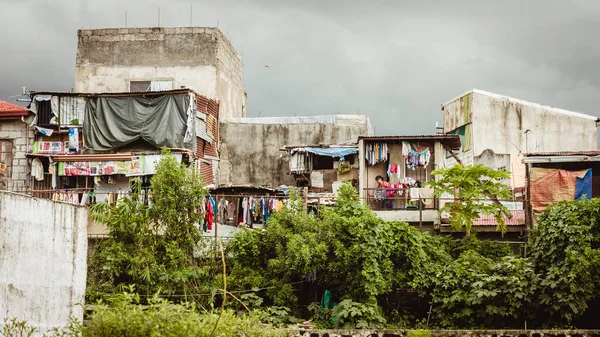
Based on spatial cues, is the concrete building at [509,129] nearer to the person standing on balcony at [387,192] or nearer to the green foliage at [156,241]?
the person standing on balcony at [387,192]

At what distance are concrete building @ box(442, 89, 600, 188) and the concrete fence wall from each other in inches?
482

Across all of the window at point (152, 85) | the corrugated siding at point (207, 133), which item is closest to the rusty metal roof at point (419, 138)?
the corrugated siding at point (207, 133)

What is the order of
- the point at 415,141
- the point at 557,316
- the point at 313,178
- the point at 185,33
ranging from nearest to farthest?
the point at 557,316
the point at 415,141
the point at 313,178
the point at 185,33

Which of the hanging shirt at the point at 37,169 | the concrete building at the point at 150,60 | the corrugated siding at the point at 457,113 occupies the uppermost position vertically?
the concrete building at the point at 150,60

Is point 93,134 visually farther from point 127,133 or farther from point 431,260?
point 431,260

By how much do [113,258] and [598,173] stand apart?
1322 cm

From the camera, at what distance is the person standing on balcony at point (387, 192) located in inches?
844

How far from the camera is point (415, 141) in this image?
2228 centimetres

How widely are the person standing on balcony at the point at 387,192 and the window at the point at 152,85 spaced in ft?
29.3

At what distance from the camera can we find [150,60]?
26938mm

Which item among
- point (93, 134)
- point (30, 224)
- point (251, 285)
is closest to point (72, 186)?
point (93, 134)

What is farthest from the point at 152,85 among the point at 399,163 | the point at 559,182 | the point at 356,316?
the point at 559,182

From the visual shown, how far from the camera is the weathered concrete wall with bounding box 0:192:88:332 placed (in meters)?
12.0

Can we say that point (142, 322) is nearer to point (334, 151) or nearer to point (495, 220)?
point (495, 220)
